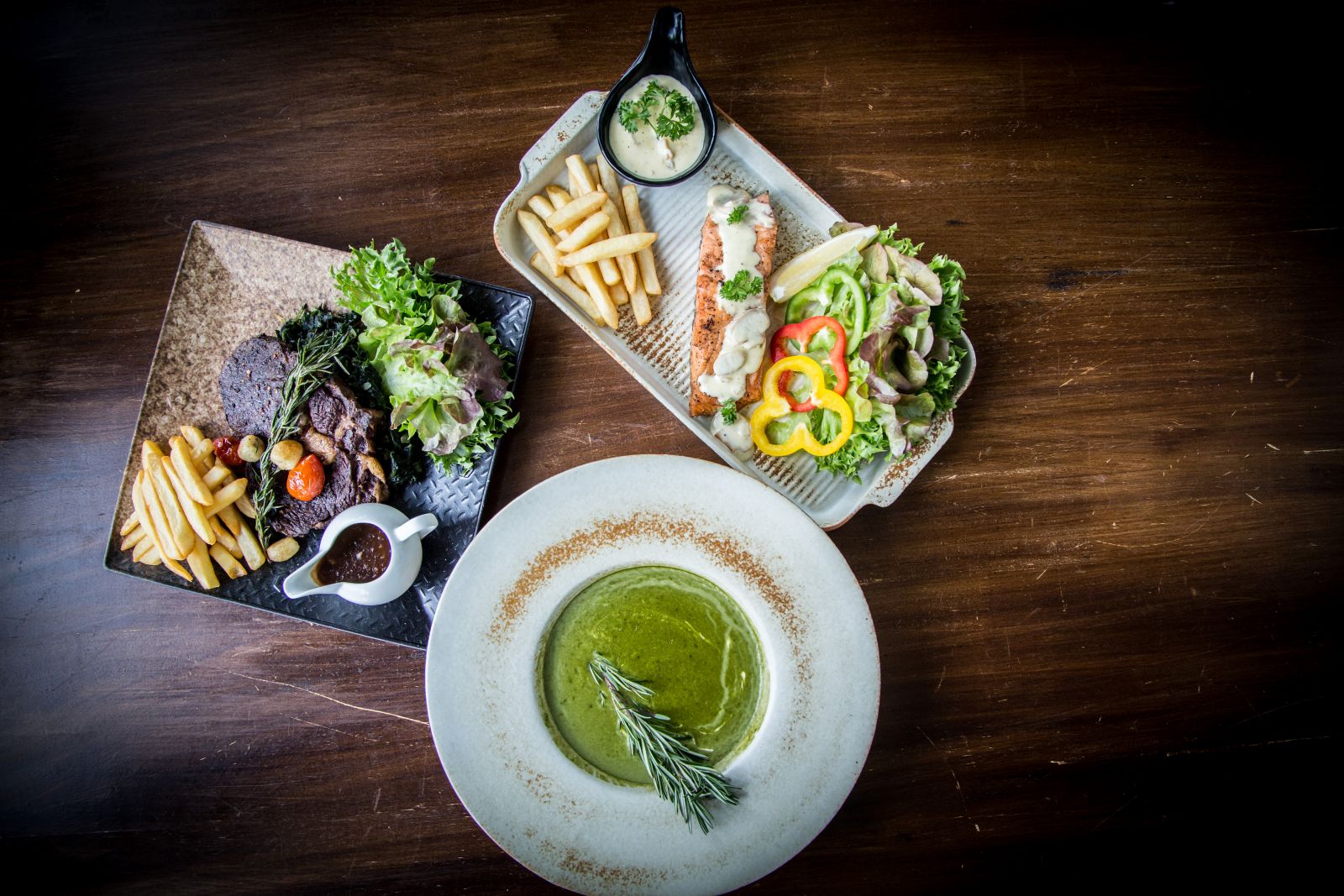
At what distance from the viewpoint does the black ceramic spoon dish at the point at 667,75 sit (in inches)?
105

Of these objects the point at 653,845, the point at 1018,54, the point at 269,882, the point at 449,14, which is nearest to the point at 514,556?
the point at 653,845

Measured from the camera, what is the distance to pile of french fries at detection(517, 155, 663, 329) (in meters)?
2.75

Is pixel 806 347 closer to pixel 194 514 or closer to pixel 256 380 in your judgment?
pixel 256 380

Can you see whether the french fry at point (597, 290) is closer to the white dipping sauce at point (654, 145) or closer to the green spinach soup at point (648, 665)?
the white dipping sauce at point (654, 145)

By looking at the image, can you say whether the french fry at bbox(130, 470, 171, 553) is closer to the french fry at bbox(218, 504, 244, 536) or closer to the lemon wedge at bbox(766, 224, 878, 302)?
the french fry at bbox(218, 504, 244, 536)

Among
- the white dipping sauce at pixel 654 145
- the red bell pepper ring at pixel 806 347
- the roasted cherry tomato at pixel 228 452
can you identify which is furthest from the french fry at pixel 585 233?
the roasted cherry tomato at pixel 228 452

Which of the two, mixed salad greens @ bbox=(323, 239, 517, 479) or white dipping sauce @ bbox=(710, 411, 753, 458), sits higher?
mixed salad greens @ bbox=(323, 239, 517, 479)

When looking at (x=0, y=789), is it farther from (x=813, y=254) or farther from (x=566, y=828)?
(x=813, y=254)

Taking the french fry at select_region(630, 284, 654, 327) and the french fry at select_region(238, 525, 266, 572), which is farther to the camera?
the french fry at select_region(630, 284, 654, 327)

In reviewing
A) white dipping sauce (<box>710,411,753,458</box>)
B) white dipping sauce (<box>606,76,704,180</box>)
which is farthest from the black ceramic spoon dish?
white dipping sauce (<box>710,411,753,458</box>)

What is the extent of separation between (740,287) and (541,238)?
2.78 ft

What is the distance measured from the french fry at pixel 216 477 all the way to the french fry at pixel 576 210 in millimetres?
1644

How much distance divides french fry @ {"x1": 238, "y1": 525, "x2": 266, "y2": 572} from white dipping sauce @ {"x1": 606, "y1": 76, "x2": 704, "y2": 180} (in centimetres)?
215

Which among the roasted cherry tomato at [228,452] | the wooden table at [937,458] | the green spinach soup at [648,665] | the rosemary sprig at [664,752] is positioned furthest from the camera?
the wooden table at [937,458]
